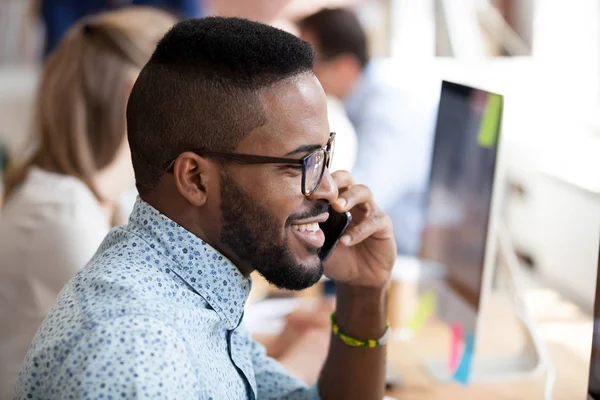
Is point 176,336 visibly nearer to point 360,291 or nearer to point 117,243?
point 117,243

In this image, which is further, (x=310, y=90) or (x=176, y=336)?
(x=310, y=90)

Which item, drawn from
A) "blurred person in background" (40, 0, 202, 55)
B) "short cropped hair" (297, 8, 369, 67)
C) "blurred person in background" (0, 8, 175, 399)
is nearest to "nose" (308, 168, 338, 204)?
"blurred person in background" (0, 8, 175, 399)

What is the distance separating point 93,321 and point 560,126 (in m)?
1.31

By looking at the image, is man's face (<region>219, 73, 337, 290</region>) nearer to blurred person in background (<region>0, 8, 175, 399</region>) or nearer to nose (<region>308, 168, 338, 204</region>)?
nose (<region>308, 168, 338, 204</region>)

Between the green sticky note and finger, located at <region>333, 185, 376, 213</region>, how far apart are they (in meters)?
0.27

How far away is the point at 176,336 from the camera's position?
743 millimetres

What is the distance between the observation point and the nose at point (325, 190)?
0.90 m

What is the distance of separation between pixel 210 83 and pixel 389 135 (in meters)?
1.53

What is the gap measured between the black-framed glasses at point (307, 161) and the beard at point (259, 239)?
0.03 meters

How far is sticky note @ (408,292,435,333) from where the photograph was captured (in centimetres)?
151

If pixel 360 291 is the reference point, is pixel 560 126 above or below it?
above

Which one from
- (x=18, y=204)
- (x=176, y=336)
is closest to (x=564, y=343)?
(x=176, y=336)

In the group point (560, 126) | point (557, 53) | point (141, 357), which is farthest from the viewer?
point (557, 53)

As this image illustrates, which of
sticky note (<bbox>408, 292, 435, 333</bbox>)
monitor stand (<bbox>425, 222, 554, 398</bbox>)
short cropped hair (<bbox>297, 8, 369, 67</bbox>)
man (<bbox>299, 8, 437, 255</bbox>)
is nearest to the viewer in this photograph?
monitor stand (<bbox>425, 222, 554, 398</bbox>)
